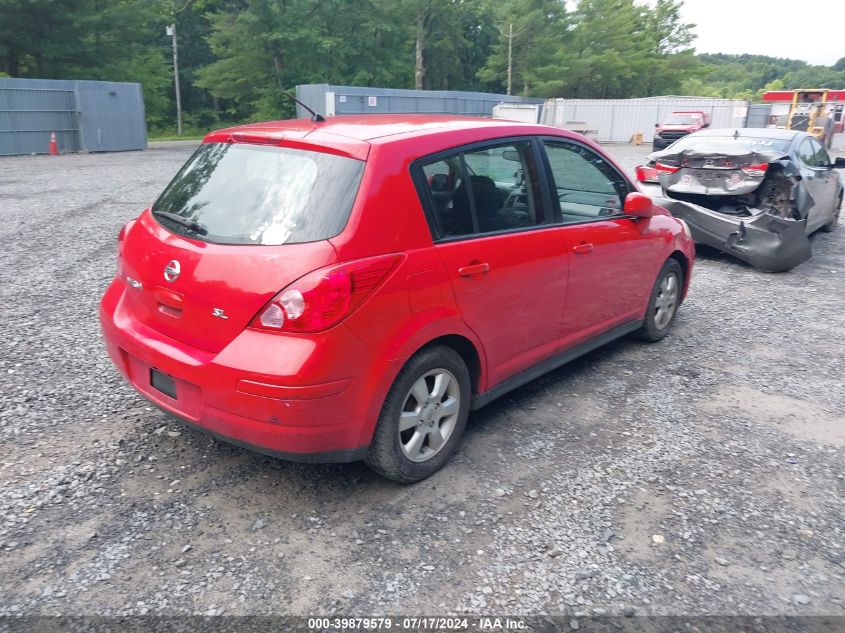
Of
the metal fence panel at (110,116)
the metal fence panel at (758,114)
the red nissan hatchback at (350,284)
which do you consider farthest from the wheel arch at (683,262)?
the metal fence panel at (758,114)

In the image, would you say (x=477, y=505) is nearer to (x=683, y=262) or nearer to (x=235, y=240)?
(x=235, y=240)

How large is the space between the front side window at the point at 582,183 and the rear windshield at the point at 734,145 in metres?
4.50

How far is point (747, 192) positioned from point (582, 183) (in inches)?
186

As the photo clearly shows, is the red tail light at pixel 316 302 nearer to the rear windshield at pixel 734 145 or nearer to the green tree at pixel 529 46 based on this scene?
the rear windshield at pixel 734 145

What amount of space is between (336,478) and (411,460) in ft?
1.33

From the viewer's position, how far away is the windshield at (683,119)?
107 feet

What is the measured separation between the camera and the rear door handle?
3514 mm

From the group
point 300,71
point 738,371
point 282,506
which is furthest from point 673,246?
point 300,71

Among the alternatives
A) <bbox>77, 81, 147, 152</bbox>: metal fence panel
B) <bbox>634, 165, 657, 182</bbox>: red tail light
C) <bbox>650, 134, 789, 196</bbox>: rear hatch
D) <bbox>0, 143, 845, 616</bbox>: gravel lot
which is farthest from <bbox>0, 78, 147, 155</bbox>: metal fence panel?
<bbox>650, 134, 789, 196</bbox>: rear hatch

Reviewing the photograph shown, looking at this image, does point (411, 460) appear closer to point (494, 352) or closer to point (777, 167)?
point (494, 352)

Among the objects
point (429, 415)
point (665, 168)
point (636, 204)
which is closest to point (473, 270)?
point (429, 415)

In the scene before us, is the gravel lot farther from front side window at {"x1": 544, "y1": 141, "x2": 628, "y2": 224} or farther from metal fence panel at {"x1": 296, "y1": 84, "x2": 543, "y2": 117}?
metal fence panel at {"x1": 296, "y1": 84, "x2": 543, "y2": 117}

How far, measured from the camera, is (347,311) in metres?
3.00

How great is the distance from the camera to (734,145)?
8.79 metres
